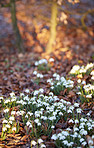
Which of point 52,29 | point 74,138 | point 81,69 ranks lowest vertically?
point 74,138

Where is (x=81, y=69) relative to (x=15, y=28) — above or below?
below

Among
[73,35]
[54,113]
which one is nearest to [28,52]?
[73,35]

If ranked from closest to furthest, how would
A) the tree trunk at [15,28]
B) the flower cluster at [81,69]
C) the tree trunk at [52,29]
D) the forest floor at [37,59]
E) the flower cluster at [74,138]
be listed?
the flower cluster at [74,138] → the forest floor at [37,59] → the flower cluster at [81,69] → the tree trunk at [15,28] → the tree trunk at [52,29]

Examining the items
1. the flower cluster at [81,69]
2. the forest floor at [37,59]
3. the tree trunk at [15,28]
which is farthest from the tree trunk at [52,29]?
the flower cluster at [81,69]

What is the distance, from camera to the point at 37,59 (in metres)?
6.14

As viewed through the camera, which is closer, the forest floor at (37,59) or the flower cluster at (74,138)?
the flower cluster at (74,138)

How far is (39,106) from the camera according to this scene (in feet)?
11.8

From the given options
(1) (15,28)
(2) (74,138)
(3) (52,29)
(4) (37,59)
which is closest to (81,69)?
(2) (74,138)

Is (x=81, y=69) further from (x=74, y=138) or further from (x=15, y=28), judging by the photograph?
(x=15, y=28)

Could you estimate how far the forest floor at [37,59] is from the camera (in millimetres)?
3348

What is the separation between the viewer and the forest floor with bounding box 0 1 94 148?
3348 mm

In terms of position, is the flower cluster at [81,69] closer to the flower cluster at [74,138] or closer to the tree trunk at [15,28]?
the flower cluster at [74,138]

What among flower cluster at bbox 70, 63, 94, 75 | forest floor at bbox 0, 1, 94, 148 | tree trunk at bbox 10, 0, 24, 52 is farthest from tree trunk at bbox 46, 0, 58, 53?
flower cluster at bbox 70, 63, 94, 75

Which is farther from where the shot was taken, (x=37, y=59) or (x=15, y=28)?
(x=15, y=28)
